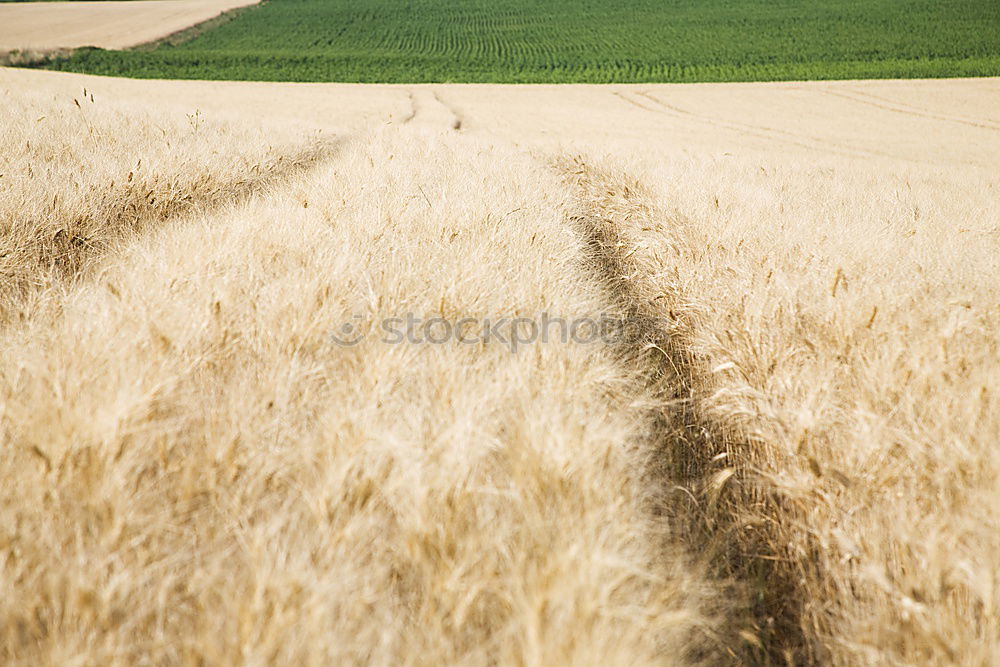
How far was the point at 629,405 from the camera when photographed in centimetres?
146

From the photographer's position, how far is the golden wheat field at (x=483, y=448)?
0.81m

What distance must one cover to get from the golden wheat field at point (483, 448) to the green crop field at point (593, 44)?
107 feet

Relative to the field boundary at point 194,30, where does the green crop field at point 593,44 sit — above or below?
below

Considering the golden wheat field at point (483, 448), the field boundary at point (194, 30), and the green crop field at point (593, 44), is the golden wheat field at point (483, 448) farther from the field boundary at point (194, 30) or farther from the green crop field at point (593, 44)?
the field boundary at point (194, 30)

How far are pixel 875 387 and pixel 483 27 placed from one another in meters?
52.4

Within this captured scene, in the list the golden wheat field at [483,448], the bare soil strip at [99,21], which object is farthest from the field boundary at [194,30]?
the golden wheat field at [483,448]

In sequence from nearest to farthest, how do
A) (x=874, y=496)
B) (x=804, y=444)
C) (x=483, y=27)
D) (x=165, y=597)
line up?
(x=165, y=597) < (x=874, y=496) < (x=804, y=444) < (x=483, y=27)

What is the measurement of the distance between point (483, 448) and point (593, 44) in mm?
44544

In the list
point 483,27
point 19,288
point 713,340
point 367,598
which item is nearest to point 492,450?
point 367,598

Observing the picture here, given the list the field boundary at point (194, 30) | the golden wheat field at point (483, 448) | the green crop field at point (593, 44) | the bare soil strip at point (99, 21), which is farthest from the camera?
the field boundary at point (194, 30)

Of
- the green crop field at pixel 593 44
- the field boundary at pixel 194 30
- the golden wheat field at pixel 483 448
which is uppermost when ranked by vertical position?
the field boundary at pixel 194 30

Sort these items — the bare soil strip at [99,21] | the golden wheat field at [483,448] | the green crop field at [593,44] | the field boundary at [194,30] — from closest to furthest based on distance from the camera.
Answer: the golden wheat field at [483,448] → the green crop field at [593,44] → the bare soil strip at [99,21] → the field boundary at [194,30]

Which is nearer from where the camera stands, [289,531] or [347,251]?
[289,531]

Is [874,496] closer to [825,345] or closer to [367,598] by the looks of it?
[825,345]
